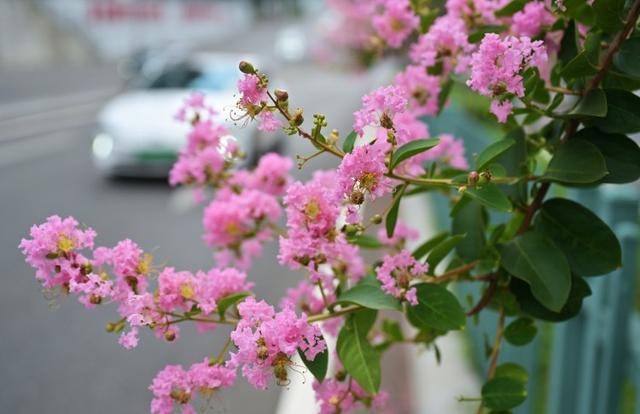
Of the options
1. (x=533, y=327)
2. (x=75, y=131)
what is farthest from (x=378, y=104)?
(x=75, y=131)

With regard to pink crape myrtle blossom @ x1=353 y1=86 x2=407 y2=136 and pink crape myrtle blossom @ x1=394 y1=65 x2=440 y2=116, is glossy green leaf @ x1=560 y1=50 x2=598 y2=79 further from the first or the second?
pink crape myrtle blossom @ x1=394 y1=65 x2=440 y2=116

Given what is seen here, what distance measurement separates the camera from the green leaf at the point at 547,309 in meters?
1.20

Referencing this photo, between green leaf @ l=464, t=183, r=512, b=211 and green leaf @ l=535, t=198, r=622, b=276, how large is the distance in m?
0.21

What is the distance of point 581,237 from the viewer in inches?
47.2

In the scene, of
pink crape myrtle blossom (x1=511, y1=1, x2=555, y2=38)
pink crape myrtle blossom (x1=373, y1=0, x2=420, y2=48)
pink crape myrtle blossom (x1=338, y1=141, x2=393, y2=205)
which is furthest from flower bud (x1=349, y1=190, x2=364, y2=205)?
pink crape myrtle blossom (x1=373, y1=0, x2=420, y2=48)

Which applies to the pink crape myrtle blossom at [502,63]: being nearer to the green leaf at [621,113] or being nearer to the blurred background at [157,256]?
the green leaf at [621,113]

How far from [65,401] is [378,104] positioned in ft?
10.9

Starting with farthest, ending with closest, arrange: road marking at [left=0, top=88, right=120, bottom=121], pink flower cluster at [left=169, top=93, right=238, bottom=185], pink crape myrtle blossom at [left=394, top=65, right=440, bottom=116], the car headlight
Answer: road marking at [left=0, top=88, right=120, bottom=121] < the car headlight < pink flower cluster at [left=169, top=93, right=238, bottom=185] < pink crape myrtle blossom at [left=394, top=65, right=440, bottom=116]

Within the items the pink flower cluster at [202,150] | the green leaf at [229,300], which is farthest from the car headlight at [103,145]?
the green leaf at [229,300]

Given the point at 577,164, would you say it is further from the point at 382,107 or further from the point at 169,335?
the point at 169,335

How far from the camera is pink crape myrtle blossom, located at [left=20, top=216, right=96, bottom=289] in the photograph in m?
1.08

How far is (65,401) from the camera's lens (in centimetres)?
382

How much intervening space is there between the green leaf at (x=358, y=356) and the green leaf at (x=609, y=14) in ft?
1.95

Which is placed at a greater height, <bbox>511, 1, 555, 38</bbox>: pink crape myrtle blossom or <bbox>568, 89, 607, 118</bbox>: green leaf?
<bbox>511, 1, 555, 38</bbox>: pink crape myrtle blossom
